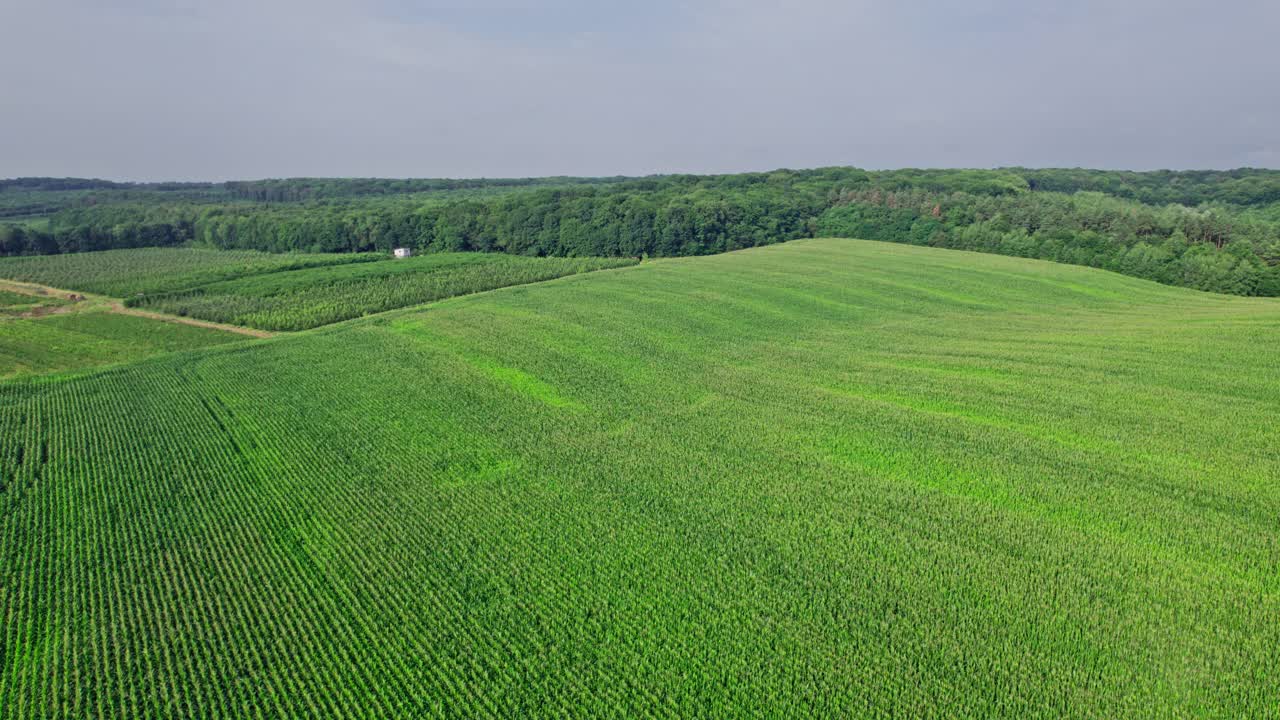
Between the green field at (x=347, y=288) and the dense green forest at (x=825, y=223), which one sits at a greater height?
the dense green forest at (x=825, y=223)

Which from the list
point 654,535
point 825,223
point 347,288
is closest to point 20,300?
point 347,288

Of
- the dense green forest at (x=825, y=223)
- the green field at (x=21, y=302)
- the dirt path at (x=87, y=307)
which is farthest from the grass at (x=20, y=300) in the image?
the dense green forest at (x=825, y=223)

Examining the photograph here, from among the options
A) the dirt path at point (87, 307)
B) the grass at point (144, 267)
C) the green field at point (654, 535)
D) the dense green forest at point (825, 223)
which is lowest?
the green field at point (654, 535)

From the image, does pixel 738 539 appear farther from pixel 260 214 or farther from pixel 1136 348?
pixel 260 214

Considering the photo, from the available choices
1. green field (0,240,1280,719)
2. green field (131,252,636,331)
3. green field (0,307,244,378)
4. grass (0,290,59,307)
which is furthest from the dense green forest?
green field (0,307,244,378)

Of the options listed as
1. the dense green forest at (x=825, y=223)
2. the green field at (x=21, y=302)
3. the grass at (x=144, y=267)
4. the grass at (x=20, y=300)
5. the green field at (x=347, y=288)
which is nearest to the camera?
the green field at (x=347, y=288)

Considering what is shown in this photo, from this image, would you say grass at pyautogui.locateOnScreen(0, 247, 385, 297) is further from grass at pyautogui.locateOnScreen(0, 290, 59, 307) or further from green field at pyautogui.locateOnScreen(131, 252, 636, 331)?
green field at pyautogui.locateOnScreen(131, 252, 636, 331)

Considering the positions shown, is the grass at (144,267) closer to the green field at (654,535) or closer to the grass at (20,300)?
the grass at (20,300)
